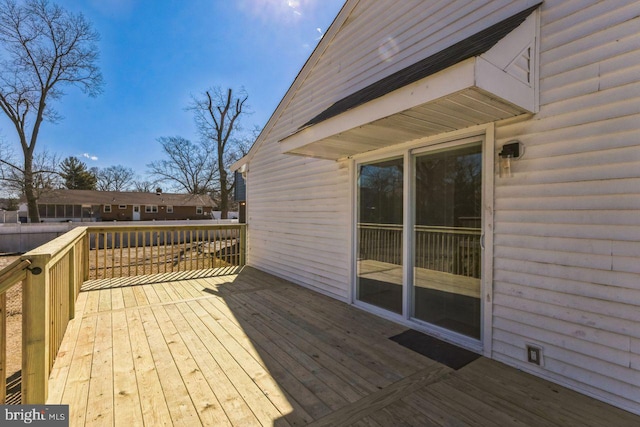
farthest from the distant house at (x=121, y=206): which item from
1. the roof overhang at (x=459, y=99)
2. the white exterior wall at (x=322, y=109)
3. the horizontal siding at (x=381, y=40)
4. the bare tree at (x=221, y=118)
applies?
the roof overhang at (x=459, y=99)

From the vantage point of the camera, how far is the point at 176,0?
6.95 meters

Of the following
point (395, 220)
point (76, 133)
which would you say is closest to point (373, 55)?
point (395, 220)

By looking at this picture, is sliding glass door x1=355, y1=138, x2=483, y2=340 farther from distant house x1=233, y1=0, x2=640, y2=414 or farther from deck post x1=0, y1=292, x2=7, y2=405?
deck post x1=0, y1=292, x2=7, y2=405

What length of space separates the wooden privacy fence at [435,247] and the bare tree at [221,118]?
1795 cm

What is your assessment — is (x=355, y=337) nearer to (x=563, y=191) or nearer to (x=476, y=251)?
(x=476, y=251)

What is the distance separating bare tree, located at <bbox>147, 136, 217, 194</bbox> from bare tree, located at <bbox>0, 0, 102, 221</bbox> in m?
9.21

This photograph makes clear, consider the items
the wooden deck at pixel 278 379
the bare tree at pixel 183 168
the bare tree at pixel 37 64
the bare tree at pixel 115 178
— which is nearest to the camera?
the wooden deck at pixel 278 379

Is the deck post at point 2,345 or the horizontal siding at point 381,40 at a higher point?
the horizontal siding at point 381,40

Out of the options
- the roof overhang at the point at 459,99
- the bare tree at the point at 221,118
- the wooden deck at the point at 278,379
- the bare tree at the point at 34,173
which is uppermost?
the bare tree at the point at 221,118

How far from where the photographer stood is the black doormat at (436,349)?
8.49ft

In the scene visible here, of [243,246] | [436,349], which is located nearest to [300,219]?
[243,246]

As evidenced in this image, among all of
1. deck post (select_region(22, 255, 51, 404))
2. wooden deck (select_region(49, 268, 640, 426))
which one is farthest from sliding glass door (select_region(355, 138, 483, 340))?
deck post (select_region(22, 255, 51, 404))

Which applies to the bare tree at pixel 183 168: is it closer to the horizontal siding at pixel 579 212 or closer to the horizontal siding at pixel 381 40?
the horizontal siding at pixel 381 40

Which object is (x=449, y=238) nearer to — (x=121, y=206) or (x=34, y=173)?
(x=34, y=173)
